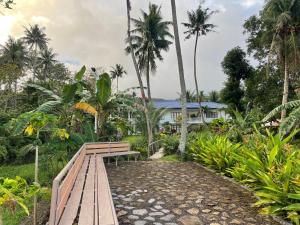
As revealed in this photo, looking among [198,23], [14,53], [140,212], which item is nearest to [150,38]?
[198,23]

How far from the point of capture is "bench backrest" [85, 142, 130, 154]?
36.8 ft

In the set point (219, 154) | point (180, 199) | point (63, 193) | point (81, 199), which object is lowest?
point (180, 199)

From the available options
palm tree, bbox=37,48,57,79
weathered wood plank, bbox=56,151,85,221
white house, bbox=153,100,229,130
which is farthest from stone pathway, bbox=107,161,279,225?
palm tree, bbox=37,48,57,79

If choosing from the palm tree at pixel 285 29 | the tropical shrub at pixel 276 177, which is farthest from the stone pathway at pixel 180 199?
the palm tree at pixel 285 29

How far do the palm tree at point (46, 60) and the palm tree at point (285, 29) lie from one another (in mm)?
39172

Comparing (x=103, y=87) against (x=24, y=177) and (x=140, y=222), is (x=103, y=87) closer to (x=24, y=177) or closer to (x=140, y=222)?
(x=24, y=177)

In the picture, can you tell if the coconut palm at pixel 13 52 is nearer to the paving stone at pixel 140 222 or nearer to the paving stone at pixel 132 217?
the paving stone at pixel 132 217

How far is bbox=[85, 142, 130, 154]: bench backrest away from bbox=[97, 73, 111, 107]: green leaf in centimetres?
210

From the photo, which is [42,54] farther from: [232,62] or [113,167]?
[113,167]

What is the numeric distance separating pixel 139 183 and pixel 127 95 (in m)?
7.99

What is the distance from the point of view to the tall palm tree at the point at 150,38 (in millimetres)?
26812

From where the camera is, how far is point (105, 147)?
11.8 meters

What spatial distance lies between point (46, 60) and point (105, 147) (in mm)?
44601

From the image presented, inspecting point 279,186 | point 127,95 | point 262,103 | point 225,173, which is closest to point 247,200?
point 279,186
